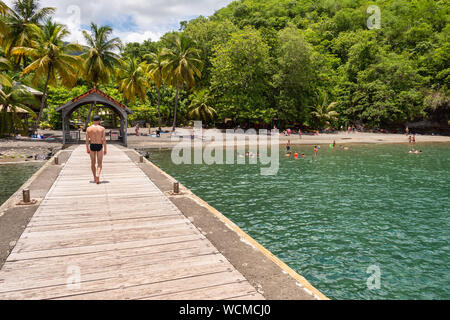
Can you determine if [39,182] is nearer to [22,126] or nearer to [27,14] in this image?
[22,126]

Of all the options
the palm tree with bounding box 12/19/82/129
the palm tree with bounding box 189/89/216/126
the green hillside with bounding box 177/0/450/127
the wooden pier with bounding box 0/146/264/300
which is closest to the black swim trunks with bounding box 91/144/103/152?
the wooden pier with bounding box 0/146/264/300

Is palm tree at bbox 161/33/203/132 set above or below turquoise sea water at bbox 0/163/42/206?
above

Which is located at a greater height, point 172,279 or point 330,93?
point 330,93

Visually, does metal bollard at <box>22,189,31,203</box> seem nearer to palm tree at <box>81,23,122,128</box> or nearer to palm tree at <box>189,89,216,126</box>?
palm tree at <box>81,23,122,128</box>

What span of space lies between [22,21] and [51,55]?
36.9 ft

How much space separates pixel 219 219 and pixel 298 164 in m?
19.9

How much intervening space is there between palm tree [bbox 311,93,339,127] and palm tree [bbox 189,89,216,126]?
20126mm

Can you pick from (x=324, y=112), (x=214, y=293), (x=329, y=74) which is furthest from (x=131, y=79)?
(x=214, y=293)

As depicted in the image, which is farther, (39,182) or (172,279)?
(39,182)

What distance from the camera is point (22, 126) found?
115 ft

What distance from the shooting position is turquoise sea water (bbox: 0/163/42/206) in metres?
14.9

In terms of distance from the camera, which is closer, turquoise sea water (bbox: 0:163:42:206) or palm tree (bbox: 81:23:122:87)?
turquoise sea water (bbox: 0:163:42:206)

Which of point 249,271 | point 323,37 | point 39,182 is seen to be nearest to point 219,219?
point 249,271

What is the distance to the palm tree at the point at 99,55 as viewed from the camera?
3712 centimetres
